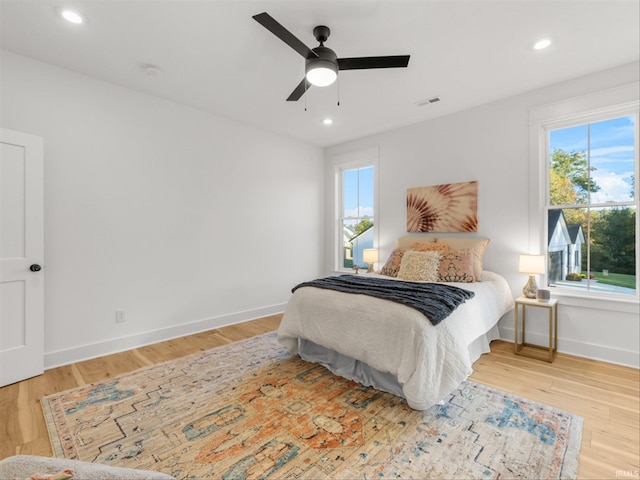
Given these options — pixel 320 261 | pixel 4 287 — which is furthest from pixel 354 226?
pixel 4 287

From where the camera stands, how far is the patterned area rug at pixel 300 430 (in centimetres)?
163

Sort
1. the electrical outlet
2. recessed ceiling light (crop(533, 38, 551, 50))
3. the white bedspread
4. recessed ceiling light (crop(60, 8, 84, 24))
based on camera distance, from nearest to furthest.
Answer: the white bedspread, recessed ceiling light (crop(60, 8, 84, 24)), recessed ceiling light (crop(533, 38, 551, 50)), the electrical outlet

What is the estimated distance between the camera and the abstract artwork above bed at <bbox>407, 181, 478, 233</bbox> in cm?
375

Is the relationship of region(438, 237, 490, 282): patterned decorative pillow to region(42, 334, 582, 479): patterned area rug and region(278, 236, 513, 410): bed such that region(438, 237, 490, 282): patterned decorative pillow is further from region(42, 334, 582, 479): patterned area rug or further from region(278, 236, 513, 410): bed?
region(42, 334, 582, 479): patterned area rug

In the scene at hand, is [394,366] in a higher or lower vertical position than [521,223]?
lower

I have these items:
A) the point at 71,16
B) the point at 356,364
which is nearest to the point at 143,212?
the point at 71,16

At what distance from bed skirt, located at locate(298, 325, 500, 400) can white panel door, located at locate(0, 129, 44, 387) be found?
233cm

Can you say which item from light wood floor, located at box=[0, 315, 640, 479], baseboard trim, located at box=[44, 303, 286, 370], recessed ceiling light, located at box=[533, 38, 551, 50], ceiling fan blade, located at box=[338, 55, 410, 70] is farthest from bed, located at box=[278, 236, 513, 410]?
recessed ceiling light, located at box=[533, 38, 551, 50]

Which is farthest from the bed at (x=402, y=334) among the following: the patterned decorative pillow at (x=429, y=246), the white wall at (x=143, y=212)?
the white wall at (x=143, y=212)

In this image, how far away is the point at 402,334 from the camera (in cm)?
211

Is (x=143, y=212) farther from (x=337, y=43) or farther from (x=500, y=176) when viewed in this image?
(x=500, y=176)

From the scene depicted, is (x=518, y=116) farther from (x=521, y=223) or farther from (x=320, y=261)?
(x=320, y=261)

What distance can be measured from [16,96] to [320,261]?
418cm

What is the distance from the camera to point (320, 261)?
5469mm
